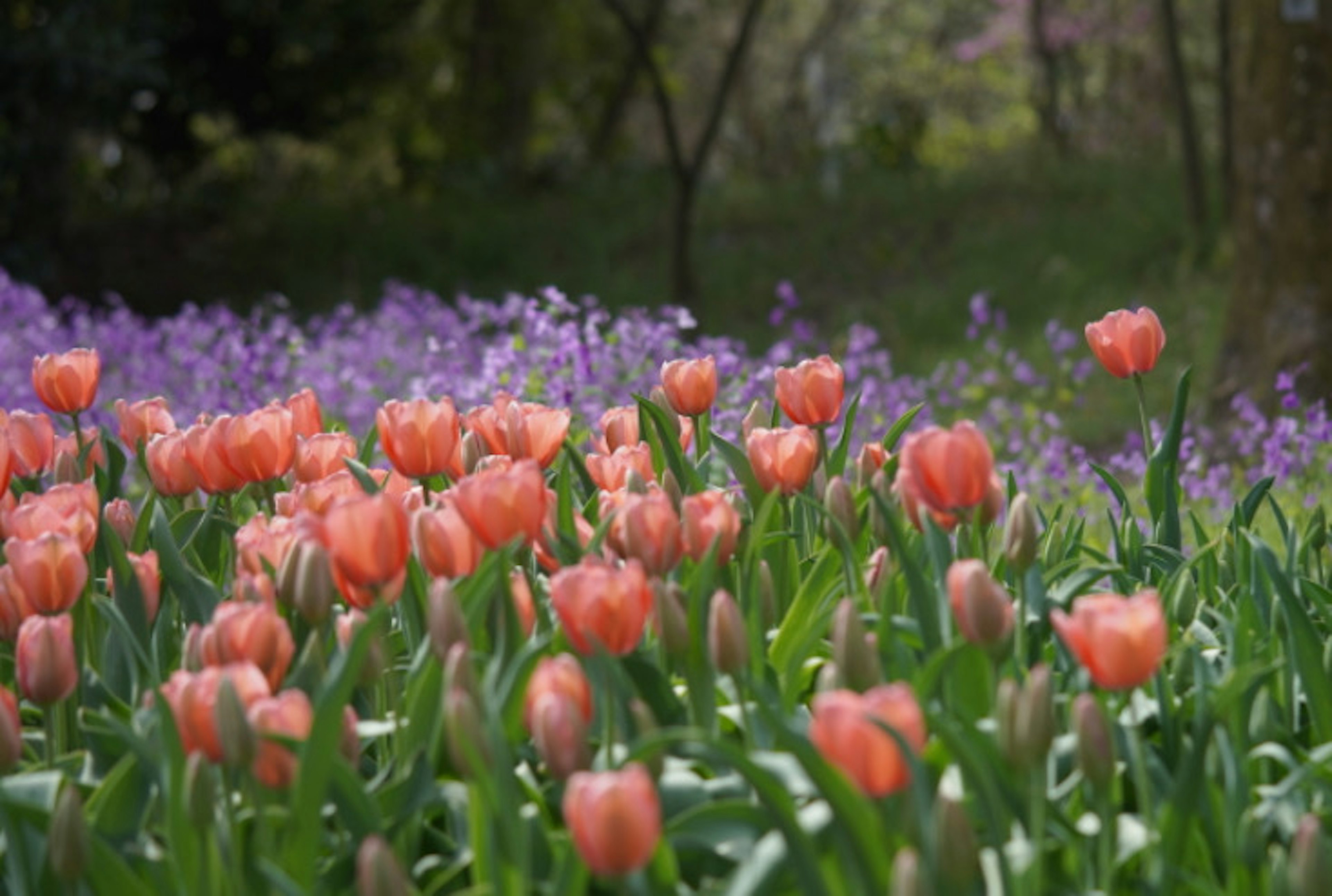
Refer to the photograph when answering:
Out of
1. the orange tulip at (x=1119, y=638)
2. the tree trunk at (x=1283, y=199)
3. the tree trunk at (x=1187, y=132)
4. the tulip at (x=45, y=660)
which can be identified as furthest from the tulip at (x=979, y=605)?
the tree trunk at (x=1187, y=132)

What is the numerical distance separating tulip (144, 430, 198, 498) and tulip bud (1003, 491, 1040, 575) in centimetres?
110

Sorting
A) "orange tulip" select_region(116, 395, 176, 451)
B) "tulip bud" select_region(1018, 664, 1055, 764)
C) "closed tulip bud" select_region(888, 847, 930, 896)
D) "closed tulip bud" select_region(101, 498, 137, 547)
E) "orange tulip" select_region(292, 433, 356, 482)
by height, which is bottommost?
"closed tulip bud" select_region(888, 847, 930, 896)

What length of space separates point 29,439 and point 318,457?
464mm

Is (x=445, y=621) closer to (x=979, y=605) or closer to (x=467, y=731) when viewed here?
(x=467, y=731)

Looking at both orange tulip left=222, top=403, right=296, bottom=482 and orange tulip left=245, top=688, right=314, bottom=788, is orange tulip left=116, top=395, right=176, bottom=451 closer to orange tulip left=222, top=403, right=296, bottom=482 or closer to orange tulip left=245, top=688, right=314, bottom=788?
orange tulip left=222, top=403, right=296, bottom=482

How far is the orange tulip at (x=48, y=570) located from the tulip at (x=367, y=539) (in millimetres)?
347

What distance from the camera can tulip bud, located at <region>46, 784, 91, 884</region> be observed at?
4.94 feet

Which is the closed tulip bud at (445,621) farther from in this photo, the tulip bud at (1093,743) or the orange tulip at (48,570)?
the tulip bud at (1093,743)

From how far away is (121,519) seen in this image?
8.11 ft

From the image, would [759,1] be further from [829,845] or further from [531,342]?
[829,845]

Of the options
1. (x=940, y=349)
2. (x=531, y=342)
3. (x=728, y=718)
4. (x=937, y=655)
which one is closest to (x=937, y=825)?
(x=937, y=655)

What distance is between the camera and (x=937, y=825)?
4.58 feet

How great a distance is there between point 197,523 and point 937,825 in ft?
4.82

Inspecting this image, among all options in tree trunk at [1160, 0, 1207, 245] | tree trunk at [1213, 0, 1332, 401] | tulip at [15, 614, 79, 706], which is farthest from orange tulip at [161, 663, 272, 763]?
tree trunk at [1160, 0, 1207, 245]
